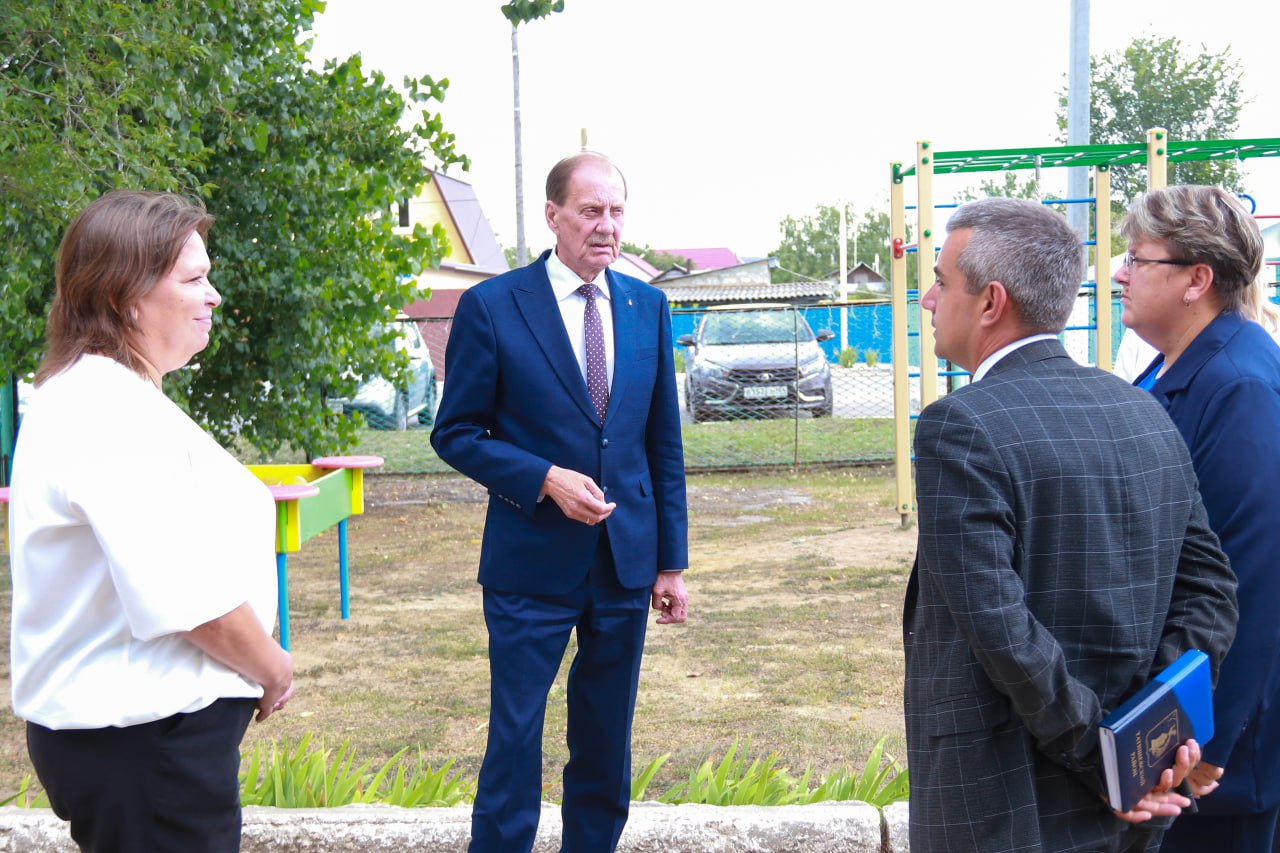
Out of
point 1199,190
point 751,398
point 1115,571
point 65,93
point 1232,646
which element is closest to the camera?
point 1115,571

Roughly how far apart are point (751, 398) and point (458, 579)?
8183 mm

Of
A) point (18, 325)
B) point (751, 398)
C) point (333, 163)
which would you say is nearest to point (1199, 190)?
point (18, 325)

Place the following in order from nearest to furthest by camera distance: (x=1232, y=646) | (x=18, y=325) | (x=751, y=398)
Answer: (x=1232, y=646) → (x=18, y=325) → (x=751, y=398)

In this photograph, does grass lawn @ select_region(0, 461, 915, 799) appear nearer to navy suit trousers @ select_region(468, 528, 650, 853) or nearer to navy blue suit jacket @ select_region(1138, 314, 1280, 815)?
navy suit trousers @ select_region(468, 528, 650, 853)

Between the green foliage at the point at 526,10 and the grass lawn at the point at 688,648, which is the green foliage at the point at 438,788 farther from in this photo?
the green foliage at the point at 526,10

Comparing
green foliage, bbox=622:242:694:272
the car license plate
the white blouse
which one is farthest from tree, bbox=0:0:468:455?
green foliage, bbox=622:242:694:272

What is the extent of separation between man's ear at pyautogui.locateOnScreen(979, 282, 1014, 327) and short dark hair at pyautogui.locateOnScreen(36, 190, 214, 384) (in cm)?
141

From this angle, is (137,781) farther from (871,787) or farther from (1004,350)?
(871,787)

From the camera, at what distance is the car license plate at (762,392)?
15445 millimetres

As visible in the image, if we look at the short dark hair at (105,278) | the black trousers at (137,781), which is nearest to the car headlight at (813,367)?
the short dark hair at (105,278)

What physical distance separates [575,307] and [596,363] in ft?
0.55

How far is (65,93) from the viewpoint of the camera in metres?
5.51

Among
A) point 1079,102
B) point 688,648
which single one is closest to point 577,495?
point 688,648

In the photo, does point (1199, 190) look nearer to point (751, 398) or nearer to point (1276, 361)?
point (1276, 361)
